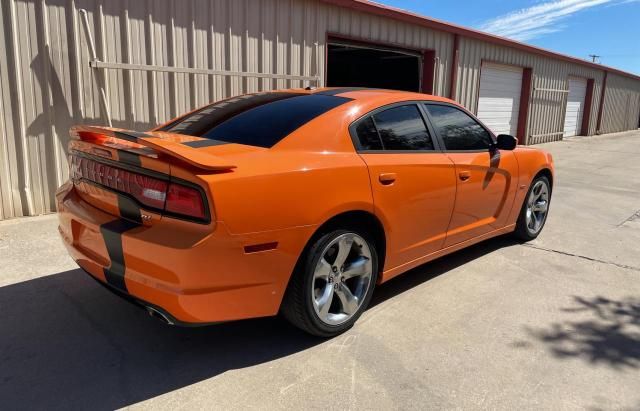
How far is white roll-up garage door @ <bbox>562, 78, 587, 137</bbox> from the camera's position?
66.6 ft

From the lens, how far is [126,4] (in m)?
5.94

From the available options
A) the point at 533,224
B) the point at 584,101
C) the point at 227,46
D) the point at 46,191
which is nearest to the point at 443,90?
the point at 227,46

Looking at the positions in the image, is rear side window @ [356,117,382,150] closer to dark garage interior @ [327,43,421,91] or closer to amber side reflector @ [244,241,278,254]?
amber side reflector @ [244,241,278,254]

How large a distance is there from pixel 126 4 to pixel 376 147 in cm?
440

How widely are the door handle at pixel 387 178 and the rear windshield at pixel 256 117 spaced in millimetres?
564

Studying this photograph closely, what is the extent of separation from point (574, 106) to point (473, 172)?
66.2ft

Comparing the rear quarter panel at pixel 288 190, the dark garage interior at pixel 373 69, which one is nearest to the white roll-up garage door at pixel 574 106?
the dark garage interior at pixel 373 69

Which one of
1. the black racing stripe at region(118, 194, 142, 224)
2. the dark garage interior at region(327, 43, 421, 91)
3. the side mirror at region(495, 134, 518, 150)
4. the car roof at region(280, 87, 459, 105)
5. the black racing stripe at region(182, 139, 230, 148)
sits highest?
the dark garage interior at region(327, 43, 421, 91)

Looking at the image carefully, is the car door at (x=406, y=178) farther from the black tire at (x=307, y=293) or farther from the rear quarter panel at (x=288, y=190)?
the black tire at (x=307, y=293)

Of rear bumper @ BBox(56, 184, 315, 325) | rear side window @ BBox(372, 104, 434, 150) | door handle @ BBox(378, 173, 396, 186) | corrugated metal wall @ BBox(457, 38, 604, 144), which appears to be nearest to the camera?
rear bumper @ BBox(56, 184, 315, 325)

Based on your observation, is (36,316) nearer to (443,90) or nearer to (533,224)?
(533,224)

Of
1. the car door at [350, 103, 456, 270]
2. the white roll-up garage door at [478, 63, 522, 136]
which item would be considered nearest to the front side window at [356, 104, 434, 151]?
the car door at [350, 103, 456, 270]

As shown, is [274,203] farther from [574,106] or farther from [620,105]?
[620,105]

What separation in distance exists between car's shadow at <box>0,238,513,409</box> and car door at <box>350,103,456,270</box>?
59 centimetres
